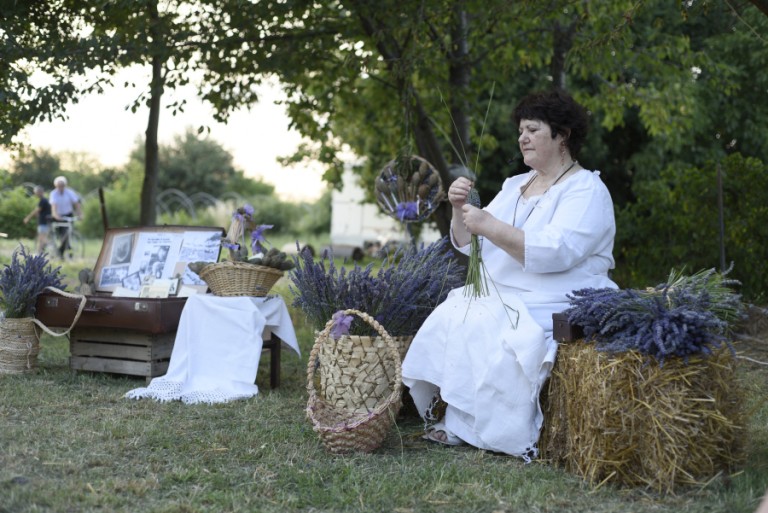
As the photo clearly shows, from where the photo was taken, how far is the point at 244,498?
9.39 ft

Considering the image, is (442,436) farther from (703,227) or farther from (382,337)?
(703,227)

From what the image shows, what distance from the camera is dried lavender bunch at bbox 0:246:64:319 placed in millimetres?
5016

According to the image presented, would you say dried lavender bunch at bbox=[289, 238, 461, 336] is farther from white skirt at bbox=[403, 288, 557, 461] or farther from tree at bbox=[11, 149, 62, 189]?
tree at bbox=[11, 149, 62, 189]

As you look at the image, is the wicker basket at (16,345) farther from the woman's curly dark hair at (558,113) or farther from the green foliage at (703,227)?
the green foliage at (703,227)

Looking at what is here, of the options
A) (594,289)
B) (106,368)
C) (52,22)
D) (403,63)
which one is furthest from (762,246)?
(52,22)

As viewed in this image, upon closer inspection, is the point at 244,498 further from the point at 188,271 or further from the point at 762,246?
the point at 762,246

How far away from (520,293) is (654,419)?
0.91 meters

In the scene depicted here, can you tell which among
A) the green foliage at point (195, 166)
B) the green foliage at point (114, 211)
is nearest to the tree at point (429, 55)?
the green foliage at point (114, 211)

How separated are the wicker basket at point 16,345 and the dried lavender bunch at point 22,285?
0.06m

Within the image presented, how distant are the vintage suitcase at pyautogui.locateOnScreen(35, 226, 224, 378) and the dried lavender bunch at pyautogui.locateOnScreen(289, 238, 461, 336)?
1136 mm

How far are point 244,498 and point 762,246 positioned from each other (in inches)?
219

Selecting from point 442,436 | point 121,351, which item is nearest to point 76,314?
point 121,351

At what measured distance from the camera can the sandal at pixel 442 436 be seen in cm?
367

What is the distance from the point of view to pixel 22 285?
198 inches
